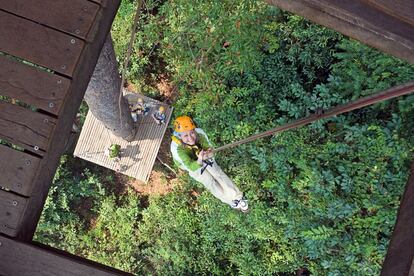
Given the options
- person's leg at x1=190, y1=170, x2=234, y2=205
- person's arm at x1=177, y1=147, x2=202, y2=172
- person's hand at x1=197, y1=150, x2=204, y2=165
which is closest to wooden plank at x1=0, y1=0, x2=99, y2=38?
person's arm at x1=177, y1=147, x2=202, y2=172

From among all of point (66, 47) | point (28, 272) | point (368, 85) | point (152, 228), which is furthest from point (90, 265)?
point (152, 228)

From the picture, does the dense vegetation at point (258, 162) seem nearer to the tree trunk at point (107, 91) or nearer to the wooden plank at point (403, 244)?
the tree trunk at point (107, 91)

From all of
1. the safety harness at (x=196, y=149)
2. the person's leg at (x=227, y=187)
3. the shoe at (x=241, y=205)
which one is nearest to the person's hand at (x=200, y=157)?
the safety harness at (x=196, y=149)

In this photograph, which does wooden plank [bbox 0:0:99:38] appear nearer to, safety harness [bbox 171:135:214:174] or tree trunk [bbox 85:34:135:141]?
tree trunk [bbox 85:34:135:141]

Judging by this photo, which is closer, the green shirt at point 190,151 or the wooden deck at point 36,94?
the wooden deck at point 36,94

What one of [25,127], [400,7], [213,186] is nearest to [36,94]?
[25,127]

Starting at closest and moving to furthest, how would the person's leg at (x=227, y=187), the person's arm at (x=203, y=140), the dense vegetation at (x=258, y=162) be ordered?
the dense vegetation at (x=258, y=162)
the person's arm at (x=203, y=140)
the person's leg at (x=227, y=187)
